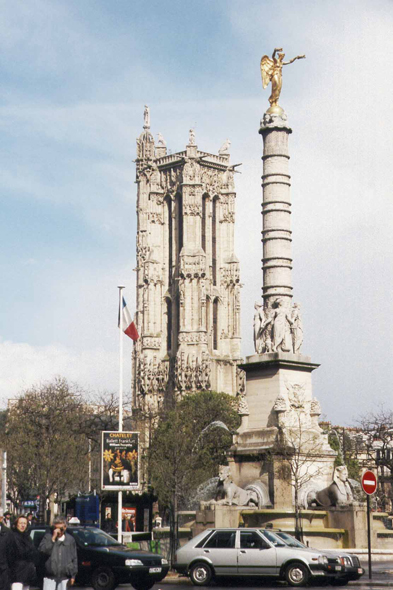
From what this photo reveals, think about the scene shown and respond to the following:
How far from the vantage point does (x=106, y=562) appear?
22969 mm

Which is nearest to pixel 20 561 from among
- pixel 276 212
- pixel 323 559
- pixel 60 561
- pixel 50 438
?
pixel 60 561

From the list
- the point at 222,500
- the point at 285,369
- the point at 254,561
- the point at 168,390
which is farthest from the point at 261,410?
the point at 168,390

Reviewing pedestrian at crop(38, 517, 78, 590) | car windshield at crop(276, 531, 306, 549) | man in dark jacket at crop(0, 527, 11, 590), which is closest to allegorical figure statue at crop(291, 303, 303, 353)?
car windshield at crop(276, 531, 306, 549)

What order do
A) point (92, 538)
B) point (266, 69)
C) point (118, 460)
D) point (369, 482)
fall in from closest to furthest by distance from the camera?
1. point (92, 538)
2. point (369, 482)
3. point (118, 460)
4. point (266, 69)

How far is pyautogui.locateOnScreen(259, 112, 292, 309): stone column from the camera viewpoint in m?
39.1

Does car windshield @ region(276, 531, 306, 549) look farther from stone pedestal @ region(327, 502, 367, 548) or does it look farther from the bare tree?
the bare tree

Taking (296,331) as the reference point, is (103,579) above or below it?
below

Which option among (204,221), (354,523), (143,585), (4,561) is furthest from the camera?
(204,221)

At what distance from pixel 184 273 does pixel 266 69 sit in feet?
246

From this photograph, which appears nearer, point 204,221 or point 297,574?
point 297,574

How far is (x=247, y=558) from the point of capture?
23172 mm

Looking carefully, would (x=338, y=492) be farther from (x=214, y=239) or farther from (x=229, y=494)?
(x=214, y=239)

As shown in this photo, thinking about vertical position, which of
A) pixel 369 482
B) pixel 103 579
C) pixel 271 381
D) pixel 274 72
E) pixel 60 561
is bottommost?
pixel 103 579

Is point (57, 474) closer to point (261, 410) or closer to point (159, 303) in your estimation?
point (261, 410)
